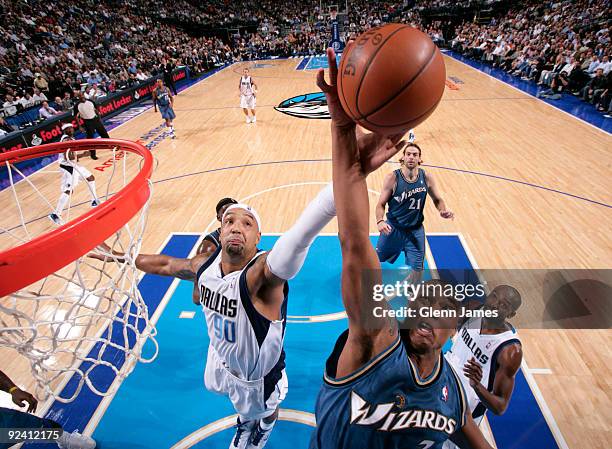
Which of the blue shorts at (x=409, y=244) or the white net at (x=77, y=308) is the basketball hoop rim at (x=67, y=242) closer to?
the white net at (x=77, y=308)

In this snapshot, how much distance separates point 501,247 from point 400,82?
4.74 metres

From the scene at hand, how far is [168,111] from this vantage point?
1038 centimetres

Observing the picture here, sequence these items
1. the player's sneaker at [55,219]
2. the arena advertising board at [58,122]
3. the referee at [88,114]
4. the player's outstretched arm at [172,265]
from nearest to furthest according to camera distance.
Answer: the player's outstretched arm at [172,265] → the player's sneaker at [55,219] → the referee at [88,114] → the arena advertising board at [58,122]

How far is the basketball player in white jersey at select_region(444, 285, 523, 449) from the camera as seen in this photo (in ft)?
8.43

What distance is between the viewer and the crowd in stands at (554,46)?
12.2 meters

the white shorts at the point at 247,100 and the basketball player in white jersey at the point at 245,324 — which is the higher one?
the basketball player in white jersey at the point at 245,324

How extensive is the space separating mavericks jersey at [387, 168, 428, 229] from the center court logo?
808cm

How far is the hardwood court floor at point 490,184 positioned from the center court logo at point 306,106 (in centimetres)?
55

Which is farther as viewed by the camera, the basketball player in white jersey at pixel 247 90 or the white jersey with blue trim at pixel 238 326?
the basketball player in white jersey at pixel 247 90

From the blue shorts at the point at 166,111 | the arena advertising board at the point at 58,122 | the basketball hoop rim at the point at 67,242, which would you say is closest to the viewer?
the basketball hoop rim at the point at 67,242

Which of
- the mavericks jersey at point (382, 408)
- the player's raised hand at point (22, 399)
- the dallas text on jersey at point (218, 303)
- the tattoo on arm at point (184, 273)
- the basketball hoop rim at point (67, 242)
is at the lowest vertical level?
the player's raised hand at point (22, 399)

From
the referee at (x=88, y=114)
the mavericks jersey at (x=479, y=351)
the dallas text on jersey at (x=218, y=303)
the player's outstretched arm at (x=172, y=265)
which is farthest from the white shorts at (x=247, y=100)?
the mavericks jersey at (x=479, y=351)

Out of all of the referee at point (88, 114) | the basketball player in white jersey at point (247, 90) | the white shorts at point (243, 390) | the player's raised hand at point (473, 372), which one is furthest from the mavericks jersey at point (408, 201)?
the basketball player in white jersey at point (247, 90)

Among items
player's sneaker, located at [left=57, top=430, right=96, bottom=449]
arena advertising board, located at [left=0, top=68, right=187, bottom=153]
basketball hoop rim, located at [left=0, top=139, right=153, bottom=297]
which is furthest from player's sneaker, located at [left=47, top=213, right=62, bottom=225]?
basketball hoop rim, located at [left=0, top=139, right=153, bottom=297]
